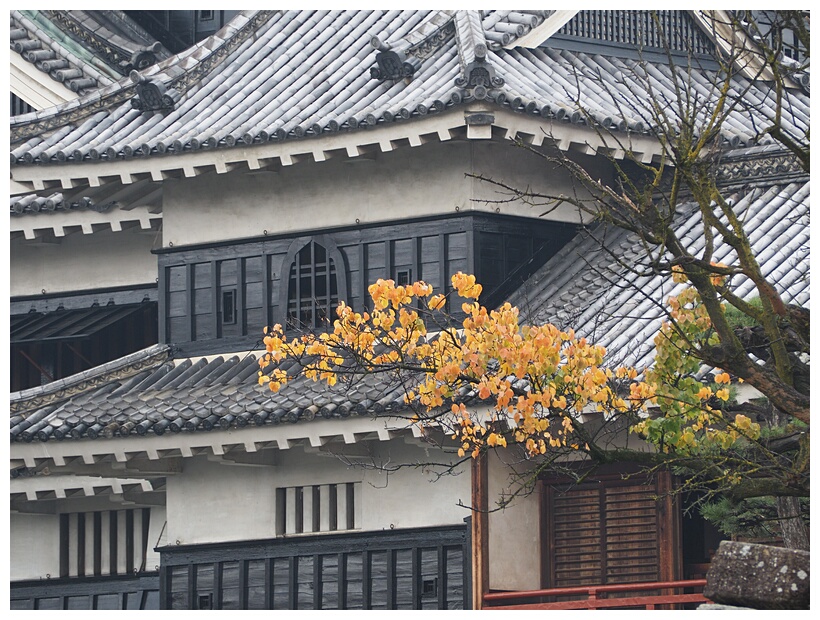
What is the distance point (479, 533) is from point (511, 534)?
0.73 meters

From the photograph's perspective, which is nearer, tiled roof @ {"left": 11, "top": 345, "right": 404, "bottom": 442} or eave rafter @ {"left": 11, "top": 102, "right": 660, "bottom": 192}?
tiled roof @ {"left": 11, "top": 345, "right": 404, "bottom": 442}

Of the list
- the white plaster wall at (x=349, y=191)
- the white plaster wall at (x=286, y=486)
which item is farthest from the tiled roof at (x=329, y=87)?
the white plaster wall at (x=286, y=486)

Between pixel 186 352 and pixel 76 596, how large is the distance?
4125 mm

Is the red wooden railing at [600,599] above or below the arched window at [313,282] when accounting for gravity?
below

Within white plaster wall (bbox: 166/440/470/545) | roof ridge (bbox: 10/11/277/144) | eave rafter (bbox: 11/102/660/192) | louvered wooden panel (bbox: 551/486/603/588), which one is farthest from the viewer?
roof ridge (bbox: 10/11/277/144)

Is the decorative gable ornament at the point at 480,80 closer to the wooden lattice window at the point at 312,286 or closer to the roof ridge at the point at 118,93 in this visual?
the wooden lattice window at the point at 312,286

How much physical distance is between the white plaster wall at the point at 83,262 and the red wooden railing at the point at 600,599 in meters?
8.37

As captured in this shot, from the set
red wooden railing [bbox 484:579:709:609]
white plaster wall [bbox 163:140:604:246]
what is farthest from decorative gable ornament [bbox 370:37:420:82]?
red wooden railing [bbox 484:579:709:609]

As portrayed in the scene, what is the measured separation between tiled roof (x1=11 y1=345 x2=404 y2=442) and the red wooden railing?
7.98ft

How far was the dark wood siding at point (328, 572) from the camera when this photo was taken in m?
22.3

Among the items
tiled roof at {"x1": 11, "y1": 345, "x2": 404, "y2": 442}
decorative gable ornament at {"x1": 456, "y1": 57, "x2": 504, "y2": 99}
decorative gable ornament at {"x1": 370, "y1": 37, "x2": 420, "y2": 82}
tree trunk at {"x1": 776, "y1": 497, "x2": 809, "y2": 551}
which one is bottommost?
tree trunk at {"x1": 776, "y1": 497, "x2": 809, "y2": 551}

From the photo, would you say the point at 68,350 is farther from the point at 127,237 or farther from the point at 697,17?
the point at 697,17

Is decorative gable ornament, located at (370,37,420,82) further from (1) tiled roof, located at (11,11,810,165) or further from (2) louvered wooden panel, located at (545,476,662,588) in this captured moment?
(2) louvered wooden panel, located at (545,476,662,588)

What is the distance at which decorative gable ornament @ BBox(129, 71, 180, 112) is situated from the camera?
995 inches
